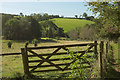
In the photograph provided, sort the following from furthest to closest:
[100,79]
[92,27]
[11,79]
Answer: [92,27], [11,79], [100,79]

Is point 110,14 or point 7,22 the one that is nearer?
point 110,14

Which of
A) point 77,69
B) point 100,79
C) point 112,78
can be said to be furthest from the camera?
point 112,78

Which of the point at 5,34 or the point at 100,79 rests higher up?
the point at 5,34

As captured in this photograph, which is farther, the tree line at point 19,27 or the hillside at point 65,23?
the tree line at point 19,27

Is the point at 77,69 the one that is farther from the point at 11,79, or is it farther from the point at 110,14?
the point at 110,14

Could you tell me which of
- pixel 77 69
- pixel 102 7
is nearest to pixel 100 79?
pixel 77 69

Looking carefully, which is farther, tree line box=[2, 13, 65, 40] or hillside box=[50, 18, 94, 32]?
tree line box=[2, 13, 65, 40]

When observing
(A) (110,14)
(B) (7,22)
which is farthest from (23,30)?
(A) (110,14)

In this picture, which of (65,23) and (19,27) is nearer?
(65,23)

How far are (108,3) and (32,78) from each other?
5.43 metres

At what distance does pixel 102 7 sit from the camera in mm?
6203

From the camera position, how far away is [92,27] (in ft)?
90.4

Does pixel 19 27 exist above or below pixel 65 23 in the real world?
above

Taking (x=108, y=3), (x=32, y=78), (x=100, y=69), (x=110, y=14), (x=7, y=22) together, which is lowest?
(x=32, y=78)
